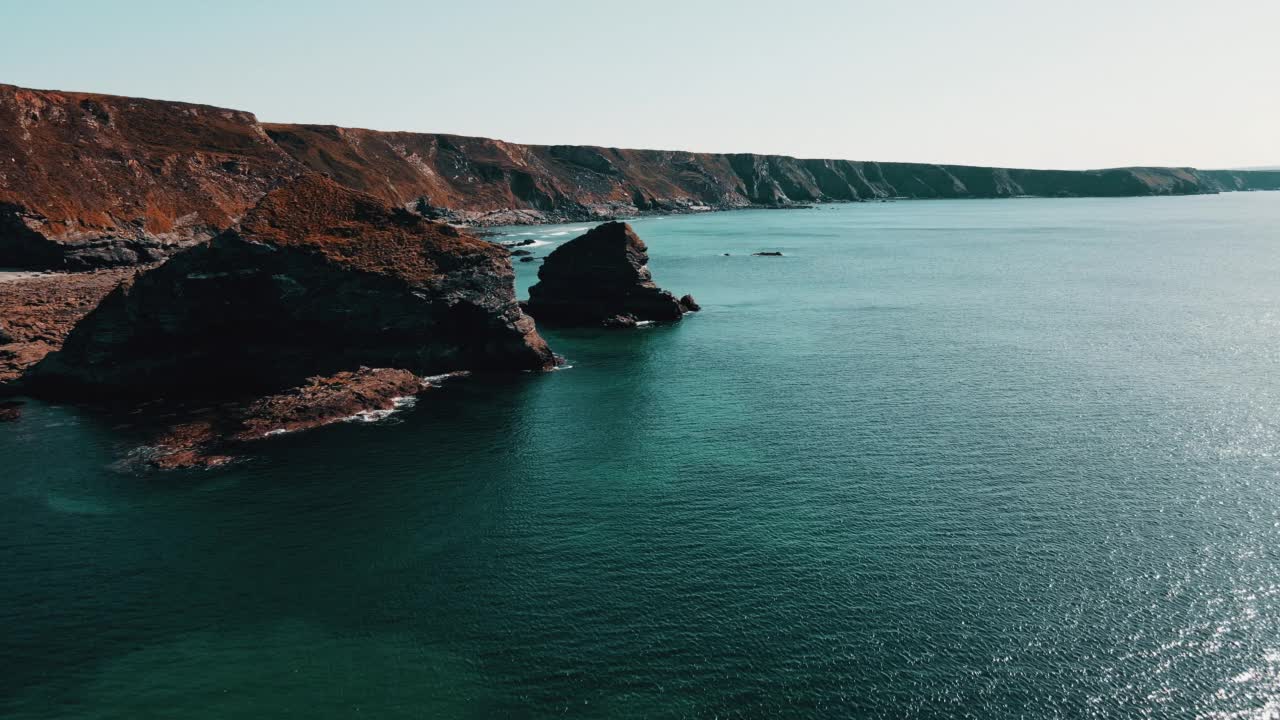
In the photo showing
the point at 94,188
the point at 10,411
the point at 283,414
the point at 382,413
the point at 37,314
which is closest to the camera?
the point at 283,414

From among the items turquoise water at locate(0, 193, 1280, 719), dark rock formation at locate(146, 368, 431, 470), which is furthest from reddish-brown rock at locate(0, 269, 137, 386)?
dark rock formation at locate(146, 368, 431, 470)

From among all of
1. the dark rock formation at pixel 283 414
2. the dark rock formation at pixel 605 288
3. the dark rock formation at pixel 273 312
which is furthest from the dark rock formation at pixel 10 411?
the dark rock formation at pixel 605 288

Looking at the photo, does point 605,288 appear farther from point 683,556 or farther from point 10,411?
point 683,556

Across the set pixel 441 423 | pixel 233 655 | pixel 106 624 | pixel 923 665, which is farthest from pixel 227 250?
pixel 923 665

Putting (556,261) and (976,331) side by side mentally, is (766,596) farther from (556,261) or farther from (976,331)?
(556,261)

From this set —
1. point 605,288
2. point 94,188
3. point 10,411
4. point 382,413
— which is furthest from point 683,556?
point 94,188

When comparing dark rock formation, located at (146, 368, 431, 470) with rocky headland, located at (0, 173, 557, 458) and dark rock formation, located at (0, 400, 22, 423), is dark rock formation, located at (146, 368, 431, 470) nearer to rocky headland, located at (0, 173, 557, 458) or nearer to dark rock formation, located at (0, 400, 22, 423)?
rocky headland, located at (0, 173, 557, 458)

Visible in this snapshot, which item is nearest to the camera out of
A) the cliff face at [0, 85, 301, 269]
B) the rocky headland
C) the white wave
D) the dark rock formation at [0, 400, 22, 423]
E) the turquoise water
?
the turquoise water
